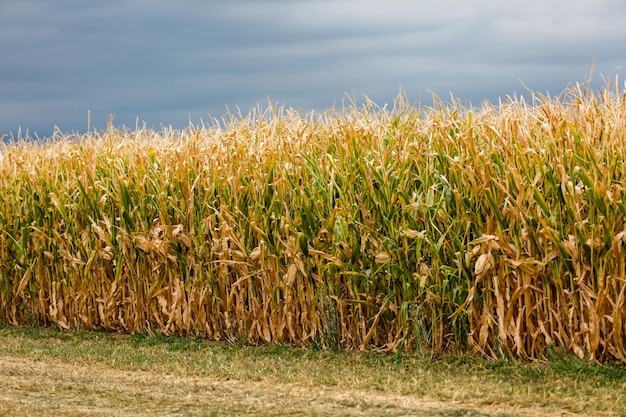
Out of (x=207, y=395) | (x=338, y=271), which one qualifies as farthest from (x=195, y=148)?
(x=207, y=395)

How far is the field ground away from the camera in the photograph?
19.7 ft

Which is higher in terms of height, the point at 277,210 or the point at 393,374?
the point at 277,210

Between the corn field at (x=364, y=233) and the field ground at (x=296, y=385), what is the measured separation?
328mm

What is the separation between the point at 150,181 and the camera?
9.32m

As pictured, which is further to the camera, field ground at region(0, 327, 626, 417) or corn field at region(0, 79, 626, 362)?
corn field at region(0, 79, 626, 362)

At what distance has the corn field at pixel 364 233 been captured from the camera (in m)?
6.87

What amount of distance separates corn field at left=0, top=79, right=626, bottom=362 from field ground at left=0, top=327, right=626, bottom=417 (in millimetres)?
328

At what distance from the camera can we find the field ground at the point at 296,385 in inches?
236

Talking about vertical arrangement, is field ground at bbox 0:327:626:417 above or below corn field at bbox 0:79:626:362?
below

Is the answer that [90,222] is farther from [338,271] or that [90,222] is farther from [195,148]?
[338,271]

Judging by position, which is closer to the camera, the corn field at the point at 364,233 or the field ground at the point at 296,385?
the field ground at the point at 296,385

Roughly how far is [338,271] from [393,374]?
4.05 ft

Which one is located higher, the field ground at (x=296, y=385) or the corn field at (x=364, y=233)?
the corn field at (x=364, y=233)

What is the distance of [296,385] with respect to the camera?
674 cm
